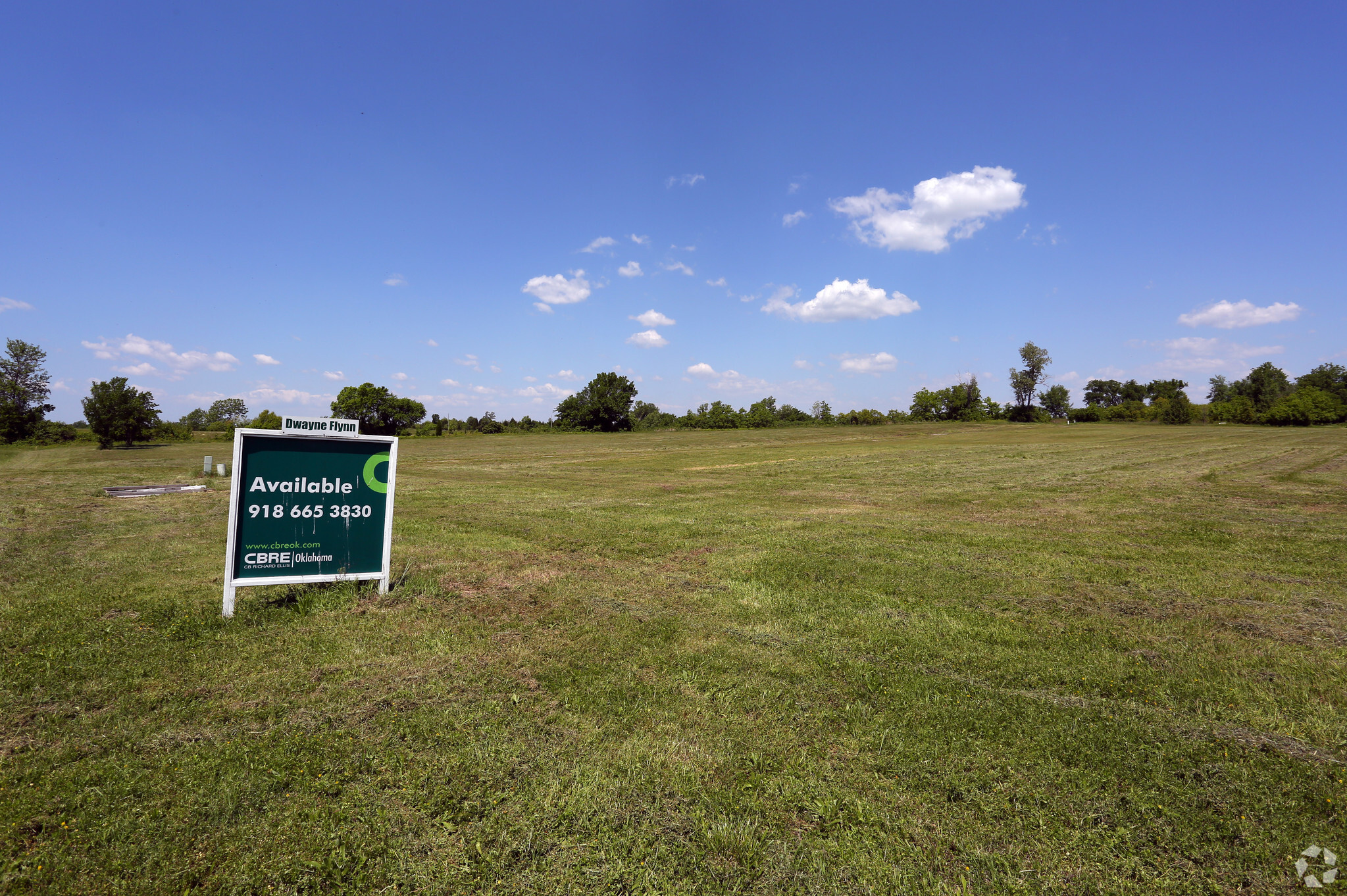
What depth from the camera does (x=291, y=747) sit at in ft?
12.6

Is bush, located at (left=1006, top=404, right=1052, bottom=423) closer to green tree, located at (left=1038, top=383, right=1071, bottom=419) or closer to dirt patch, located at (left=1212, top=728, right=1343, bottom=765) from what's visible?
green tree, located at (left=1038, top=383, right=1071, bottom=419)

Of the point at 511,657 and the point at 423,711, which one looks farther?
the point at 511,657

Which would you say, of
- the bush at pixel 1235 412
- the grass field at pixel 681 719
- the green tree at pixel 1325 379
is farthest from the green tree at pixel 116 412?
the green tree at pixel 1325 379

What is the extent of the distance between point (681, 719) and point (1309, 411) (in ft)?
373

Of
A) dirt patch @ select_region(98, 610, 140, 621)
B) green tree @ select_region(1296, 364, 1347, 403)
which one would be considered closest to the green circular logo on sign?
dirt patch @ select_region(98, 610, 140, 621)

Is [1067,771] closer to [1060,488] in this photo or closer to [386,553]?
[386,553]

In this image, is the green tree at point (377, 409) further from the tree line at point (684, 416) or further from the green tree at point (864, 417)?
the green tree at point (864, 417)

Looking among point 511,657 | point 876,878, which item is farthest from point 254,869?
point 876,878

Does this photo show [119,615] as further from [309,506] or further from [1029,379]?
[1029,379]

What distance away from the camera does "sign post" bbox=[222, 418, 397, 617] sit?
6.51 meters

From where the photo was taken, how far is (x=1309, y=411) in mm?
78750

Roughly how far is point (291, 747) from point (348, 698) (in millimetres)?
700

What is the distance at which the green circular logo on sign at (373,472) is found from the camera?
23.9ft

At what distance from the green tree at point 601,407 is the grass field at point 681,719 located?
82270mm
